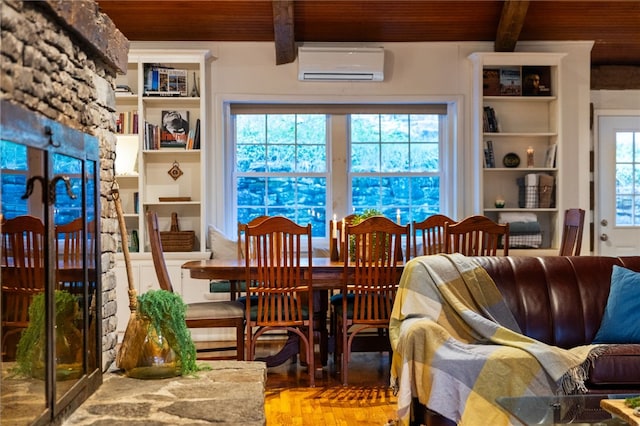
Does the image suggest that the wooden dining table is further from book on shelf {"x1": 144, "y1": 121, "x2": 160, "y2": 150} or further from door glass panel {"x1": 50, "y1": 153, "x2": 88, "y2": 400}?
door glass panel {"x1": 50, "y1": 153, "x2": 88, "y2": 400}

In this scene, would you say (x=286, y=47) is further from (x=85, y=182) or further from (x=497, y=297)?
(x=85, y=182)

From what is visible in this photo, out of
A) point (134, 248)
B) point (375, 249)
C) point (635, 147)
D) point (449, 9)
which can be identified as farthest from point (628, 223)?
point (134, 248)

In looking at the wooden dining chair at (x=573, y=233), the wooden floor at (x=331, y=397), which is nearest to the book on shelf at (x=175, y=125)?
the wooden floor at (x=331, y=397)

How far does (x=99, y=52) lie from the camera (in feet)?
9.44

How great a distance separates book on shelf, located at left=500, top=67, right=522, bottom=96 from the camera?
654 centimetres

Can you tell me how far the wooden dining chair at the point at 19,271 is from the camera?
6.37 ft

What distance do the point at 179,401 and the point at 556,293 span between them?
210 cm

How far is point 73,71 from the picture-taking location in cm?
259

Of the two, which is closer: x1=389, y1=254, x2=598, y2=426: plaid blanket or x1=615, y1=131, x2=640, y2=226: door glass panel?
x1=389, y1=254, x2=598, y2=426: plaid blanket

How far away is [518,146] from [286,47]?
2298mm

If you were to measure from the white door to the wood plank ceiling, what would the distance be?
34.7 inches

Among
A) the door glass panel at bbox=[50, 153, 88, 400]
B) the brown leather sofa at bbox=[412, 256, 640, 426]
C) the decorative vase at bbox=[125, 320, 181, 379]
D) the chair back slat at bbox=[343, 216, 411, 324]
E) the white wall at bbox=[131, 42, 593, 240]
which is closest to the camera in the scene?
the door glass panel at bbox=[50, 153, 88, 400]

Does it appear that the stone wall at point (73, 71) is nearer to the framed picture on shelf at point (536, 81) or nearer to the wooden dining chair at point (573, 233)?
the wooden dining chair at point (573, 233)

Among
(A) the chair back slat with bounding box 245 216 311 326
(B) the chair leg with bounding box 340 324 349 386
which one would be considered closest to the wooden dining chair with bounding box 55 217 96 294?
(A) the chair back slat with bounding box 245 216 311 326
